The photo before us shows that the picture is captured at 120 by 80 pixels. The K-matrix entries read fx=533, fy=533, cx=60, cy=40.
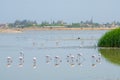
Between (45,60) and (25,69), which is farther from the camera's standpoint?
(45,60)

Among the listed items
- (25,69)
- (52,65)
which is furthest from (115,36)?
(25,69)

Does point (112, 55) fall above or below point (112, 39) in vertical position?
below

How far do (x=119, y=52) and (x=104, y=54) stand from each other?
3.78 feet

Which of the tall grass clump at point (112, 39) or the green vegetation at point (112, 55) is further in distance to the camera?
the tall grass clump at point (112, 39)

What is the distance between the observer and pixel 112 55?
118ft

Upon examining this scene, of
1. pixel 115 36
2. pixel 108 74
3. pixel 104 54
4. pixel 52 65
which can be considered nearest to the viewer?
pixel 108 74

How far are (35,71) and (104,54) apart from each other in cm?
1133

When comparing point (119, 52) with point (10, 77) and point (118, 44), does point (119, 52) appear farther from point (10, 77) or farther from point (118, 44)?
point (10, 77)

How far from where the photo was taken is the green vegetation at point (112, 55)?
3178cm

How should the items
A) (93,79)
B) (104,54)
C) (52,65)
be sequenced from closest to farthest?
(93,79) < (52,65) < (104,54)

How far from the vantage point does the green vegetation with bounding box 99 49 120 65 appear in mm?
31778

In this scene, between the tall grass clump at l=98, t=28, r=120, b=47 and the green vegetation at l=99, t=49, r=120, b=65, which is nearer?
the green vegetation at l=99, t=49, r=120, b=65

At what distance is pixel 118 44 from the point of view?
41.7m

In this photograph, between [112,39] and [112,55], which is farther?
[112,39]
